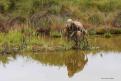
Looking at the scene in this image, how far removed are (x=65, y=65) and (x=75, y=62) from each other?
1.62ft

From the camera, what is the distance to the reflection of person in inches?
480

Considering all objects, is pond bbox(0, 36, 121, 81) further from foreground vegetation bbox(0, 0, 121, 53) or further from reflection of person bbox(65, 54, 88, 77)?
foreground vegetation bbox(0, 0, 121, 53)

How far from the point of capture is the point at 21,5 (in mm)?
23594

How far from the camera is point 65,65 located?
12.9 metres

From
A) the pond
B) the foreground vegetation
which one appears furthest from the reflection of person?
the foreground vegetation

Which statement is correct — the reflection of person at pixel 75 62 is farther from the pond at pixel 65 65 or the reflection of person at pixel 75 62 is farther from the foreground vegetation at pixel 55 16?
the foreground vegetation at pixel 55 16

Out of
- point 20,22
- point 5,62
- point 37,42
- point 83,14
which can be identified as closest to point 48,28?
point 20,22

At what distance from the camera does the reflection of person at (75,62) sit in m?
12.2

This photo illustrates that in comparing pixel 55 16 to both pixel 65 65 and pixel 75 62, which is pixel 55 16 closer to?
pixel 75 62

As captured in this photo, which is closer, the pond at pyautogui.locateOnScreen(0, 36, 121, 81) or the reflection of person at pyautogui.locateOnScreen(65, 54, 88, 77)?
the pond at pyautogui.locateOnScreen(0, 36, 121, 81)

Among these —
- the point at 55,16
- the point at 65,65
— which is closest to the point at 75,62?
the point at 65,65

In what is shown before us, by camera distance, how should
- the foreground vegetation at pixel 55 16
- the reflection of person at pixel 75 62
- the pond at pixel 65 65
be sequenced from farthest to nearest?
the foreground vegetation at pixel 55 16, the reflection of person at pixel 75 62, the pond at pixel 65 65

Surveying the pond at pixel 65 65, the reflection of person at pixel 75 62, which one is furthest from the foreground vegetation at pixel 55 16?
the reflection of person at pixel 75 62

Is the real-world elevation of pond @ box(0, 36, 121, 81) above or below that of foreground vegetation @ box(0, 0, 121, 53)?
below
